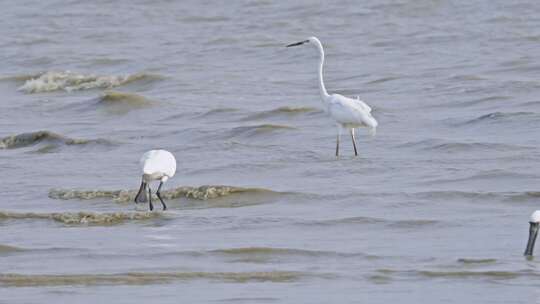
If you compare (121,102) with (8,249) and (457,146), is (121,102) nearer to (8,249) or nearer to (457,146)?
(457,146)

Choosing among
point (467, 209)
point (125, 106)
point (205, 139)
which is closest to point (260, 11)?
point (125, 106)

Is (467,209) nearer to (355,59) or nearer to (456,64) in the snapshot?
(456,64)

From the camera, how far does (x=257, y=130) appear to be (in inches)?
643

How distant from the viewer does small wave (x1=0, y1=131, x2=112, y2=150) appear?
52.0 ft

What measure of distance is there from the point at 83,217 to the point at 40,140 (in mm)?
5082

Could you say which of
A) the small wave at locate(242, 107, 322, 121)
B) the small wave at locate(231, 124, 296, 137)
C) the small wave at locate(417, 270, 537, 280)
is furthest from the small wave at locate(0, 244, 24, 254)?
the small wave at locate(242, 107, 322, 121)

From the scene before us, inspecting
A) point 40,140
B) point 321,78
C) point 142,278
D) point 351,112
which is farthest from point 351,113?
point 142,278

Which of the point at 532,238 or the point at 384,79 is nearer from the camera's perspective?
the point at 532,238

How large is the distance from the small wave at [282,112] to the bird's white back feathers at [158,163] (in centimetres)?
512

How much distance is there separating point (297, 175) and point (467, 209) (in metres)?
2.54

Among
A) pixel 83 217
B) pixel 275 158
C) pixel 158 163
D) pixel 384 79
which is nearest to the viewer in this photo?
pixel 83 217

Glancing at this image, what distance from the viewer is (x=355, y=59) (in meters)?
23.1

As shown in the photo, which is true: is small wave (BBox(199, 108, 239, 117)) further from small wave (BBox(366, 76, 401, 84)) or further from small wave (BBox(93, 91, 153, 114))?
small wave (BBox(366, 76, 401, 84))

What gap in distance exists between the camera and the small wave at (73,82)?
21625mm
